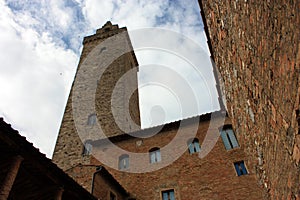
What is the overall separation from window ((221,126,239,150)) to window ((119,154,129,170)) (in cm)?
558

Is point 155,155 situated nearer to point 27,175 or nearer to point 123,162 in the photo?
point 123,162

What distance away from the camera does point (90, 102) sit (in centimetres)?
2248

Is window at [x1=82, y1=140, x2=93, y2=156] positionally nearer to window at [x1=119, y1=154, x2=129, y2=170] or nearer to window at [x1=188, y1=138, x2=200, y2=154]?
window at [x1=119, y1=154, x2=129, y2=170]

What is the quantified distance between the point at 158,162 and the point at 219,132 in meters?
3.77

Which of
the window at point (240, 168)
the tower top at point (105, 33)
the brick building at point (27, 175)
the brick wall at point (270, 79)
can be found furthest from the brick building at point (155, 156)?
the tower top at point (105, 33)

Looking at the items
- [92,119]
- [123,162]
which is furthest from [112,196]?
[92,119]

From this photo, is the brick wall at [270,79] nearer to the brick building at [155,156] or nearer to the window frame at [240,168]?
the brick building at [155,156]

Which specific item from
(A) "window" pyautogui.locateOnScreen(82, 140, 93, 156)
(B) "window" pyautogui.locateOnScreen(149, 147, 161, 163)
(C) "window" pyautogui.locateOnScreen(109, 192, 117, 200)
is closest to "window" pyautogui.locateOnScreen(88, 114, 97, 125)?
(A) "window" pyautogui.locateOnScreen(82, 140, 93, 156)

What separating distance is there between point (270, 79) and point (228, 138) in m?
12.8

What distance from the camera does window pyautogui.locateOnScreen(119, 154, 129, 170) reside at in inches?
602

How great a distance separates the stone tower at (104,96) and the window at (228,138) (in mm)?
8421

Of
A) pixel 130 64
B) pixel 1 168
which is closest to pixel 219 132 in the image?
pixel 1 168

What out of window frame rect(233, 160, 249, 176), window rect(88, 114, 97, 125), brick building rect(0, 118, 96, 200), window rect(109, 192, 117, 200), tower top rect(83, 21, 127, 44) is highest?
tower top rect(83, 21, 127, 44)

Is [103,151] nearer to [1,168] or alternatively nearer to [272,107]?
[1,168]
